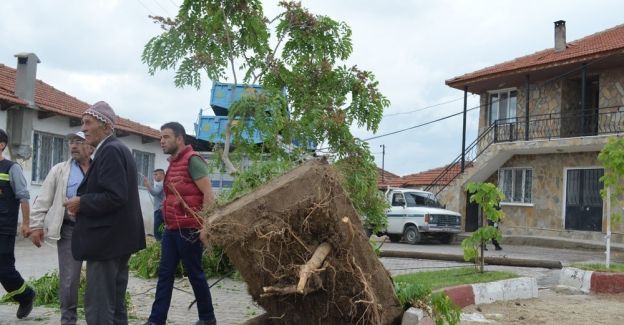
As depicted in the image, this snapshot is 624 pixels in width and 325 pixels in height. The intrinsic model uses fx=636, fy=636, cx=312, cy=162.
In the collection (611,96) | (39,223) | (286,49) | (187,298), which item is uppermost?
(611,96)

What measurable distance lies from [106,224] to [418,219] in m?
17.0

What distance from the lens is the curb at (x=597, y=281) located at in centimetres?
905

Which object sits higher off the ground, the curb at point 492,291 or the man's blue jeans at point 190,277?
the man's blue jeans at point 190,277

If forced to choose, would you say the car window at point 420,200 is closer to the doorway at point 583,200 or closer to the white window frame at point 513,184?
the white window frame at point 513,184

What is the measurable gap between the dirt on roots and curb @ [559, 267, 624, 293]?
18.9 ft

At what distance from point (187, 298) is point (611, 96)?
18.3 m

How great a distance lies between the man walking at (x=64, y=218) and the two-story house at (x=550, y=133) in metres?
17.7

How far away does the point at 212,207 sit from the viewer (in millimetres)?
4758

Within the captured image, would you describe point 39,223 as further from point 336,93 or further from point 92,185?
point 336,93

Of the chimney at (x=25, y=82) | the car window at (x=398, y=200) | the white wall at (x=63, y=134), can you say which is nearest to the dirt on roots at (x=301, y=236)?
the white wall at (x=63, y=134)

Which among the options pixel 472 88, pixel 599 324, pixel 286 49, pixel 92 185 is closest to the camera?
pixel 92 185

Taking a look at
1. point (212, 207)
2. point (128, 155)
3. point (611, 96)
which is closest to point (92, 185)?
point (128, 155)

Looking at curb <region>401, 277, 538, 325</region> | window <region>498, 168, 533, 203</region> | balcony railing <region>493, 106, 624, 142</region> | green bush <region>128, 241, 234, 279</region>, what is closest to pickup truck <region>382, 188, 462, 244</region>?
window <region>498, 168, 533, 203</region>

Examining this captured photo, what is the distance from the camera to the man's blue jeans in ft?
17.8
